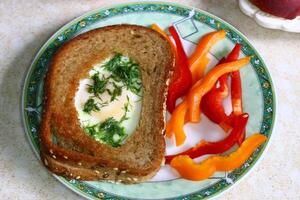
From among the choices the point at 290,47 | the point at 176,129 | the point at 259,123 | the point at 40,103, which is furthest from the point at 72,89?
the point at 290,47

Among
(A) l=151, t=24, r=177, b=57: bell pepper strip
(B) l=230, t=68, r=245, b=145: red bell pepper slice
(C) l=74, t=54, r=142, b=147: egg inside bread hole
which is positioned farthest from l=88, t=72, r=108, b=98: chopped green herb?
(B) l=230, t=68, r=245, b=145: red bell pepper slice

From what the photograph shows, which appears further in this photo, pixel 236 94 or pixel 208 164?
pixel 236 94

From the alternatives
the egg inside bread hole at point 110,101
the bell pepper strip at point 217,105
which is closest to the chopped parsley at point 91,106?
the egg inside bread hole at point 110,101

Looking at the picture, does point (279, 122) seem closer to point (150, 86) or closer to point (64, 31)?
point (150, 86)

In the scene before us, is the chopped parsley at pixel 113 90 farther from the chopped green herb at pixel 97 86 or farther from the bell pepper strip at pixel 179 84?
the bell pepper strip at pixel 179 84

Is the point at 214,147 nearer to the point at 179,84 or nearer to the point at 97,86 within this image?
the point at 179,84

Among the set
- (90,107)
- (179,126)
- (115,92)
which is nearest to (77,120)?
(90,107)

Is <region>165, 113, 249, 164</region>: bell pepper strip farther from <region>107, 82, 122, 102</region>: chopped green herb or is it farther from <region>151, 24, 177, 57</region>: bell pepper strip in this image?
<region>151, 24, 177, 57</region>: bell pepper strip
